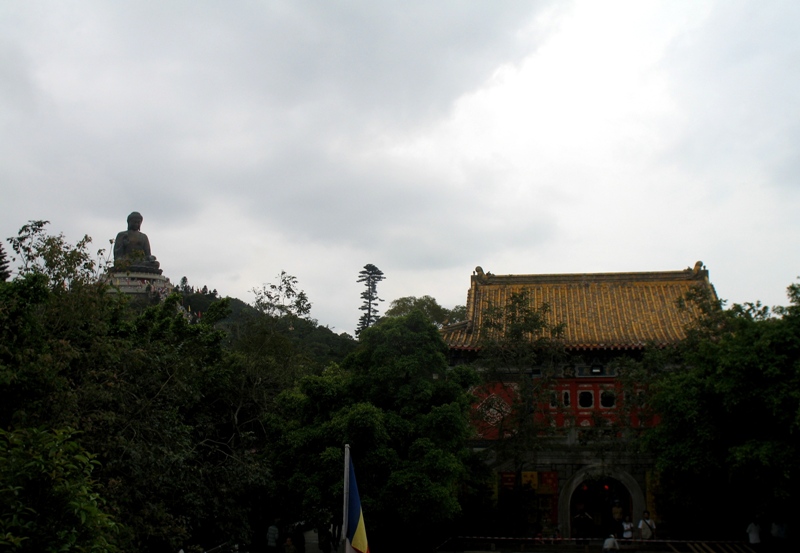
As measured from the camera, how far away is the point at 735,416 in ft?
60.7

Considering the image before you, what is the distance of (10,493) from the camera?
8016 mm

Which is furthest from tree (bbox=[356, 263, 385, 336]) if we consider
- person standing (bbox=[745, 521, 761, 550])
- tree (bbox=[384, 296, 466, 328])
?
person standing (bbox=[745, 521, 761, 550])

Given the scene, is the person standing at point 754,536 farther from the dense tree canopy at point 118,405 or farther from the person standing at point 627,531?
the dense tree canopy at point 118,405

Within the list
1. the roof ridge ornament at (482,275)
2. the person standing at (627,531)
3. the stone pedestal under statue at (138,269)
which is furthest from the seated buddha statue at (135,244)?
the person standing at (627,531)

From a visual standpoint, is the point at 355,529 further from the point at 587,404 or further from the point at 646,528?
the point at 587,404

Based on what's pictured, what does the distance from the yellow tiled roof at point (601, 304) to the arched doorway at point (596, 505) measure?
4.73m

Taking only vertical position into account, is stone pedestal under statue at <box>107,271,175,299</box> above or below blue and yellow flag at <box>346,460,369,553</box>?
above

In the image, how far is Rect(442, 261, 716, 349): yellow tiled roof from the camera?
25.5m

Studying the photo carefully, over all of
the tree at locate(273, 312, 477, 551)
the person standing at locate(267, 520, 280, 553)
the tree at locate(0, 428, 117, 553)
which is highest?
the tree at locate(273, 312, 477, 551)

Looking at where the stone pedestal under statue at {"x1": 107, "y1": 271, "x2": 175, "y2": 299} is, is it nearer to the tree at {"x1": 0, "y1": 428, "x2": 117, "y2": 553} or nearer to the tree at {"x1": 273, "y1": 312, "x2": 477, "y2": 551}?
the tree at {"x1": 273, "y1": 312, "x2": 477, "y2": 551}

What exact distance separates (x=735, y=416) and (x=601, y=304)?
923 centimetres

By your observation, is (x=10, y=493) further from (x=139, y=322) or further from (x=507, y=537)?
(x=507, y=537)

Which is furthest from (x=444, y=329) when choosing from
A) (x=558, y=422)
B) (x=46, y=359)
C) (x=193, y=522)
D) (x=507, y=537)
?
(x=46, y=359)

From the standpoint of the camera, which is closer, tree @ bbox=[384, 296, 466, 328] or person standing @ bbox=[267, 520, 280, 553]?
person standing @ bbox=[267, 520, 280, 553]
